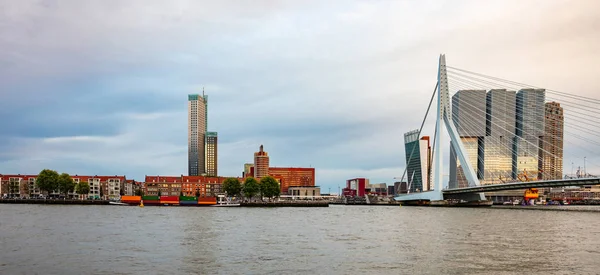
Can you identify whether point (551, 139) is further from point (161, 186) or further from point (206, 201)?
point (161, 186)

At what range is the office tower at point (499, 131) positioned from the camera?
572ft

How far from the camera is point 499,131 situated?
17288cm

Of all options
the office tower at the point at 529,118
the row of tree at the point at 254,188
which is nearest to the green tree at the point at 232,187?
the row of tree at the point at 254,188

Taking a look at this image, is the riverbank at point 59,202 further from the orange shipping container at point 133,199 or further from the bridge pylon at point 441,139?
the bridge pylon at point 441,139

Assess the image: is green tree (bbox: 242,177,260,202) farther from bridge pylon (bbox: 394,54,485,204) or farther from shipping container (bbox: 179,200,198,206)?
bridge pylon (bbox: 394,54,485,204)

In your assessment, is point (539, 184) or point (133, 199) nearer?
point (539, 184)

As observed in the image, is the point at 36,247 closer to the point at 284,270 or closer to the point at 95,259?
the point at 95,259

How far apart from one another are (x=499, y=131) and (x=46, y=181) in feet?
461

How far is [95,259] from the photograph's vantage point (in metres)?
26.0

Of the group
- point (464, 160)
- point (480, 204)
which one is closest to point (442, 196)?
point (464, 160)

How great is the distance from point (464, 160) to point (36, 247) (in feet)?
234

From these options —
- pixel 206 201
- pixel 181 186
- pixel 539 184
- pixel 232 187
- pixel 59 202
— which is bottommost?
pixel 59 202

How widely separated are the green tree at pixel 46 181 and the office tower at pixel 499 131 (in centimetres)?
13345

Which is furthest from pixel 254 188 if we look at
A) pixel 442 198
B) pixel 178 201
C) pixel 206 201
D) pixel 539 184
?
pixel 539 184
